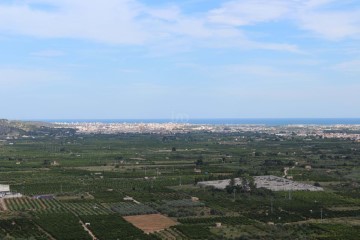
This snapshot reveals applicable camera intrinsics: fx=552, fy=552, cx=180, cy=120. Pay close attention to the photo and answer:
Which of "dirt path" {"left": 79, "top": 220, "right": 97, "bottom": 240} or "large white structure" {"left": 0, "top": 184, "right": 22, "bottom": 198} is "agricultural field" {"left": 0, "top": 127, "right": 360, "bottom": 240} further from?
"large white structure" {"left": 0, "top": 184, "right": 22, "bottom": 198}

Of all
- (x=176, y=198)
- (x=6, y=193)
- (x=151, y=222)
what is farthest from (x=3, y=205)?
(x=176, y=198)

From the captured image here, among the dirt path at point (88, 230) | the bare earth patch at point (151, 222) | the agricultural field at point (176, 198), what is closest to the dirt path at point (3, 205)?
the agricultural field at point (176, 198)

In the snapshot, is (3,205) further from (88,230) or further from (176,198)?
(176,198)

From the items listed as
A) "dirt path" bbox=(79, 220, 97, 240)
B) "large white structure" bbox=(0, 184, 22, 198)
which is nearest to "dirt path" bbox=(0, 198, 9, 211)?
"large white structure" bbox=(0, 184, 22, 198)

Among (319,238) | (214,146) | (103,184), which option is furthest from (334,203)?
(214,146)

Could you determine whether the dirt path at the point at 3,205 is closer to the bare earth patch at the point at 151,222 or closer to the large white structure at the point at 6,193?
the large white structure at the point at 6,193

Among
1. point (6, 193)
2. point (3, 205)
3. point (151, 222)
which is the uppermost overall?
point (6, 193)
